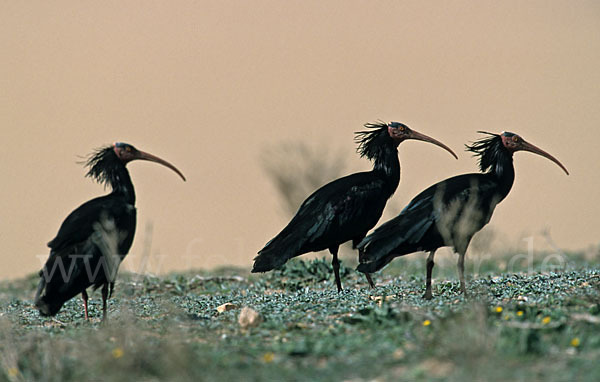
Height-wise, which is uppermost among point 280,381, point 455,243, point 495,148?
point 495,148

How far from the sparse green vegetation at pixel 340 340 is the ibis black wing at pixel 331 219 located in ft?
2.17

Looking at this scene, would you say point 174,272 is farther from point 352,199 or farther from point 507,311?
point 507,311

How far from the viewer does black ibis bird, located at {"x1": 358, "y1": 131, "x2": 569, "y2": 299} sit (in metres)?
9.29

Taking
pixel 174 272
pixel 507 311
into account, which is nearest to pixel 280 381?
pixel 507 311

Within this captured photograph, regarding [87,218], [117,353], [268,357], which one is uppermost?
[87,218]

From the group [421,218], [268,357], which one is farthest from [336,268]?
[268,357]

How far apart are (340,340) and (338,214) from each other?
349cm

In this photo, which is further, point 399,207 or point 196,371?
point 399,207

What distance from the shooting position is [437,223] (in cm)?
934

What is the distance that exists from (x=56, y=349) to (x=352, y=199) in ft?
15.3

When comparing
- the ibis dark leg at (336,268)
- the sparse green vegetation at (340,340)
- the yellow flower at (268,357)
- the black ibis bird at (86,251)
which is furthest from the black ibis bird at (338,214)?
the yellow flower at (268,357)

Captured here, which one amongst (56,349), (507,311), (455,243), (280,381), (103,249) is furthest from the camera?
(455,243)

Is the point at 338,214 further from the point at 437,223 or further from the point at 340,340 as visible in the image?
the point at 340,340

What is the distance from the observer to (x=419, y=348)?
673cm
